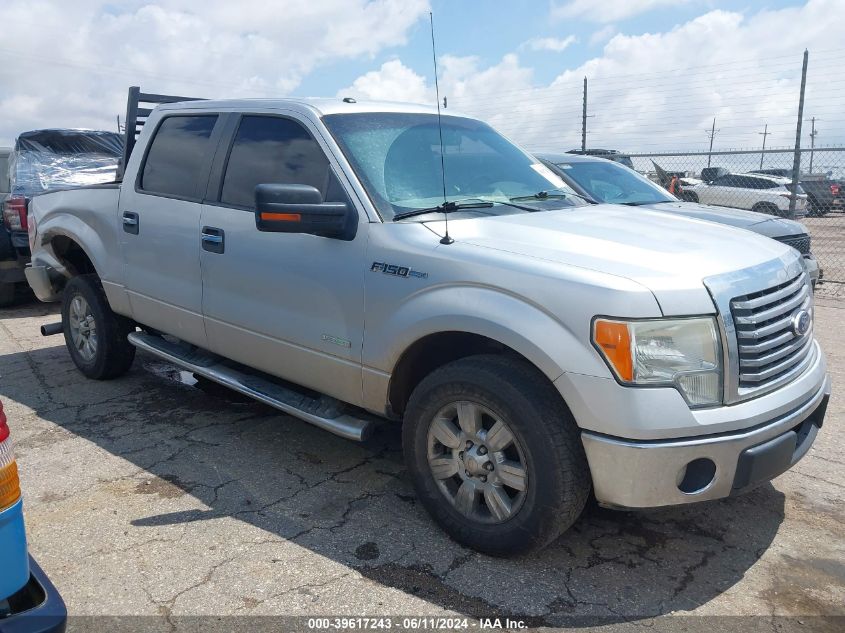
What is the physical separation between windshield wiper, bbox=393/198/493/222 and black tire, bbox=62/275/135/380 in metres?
2.91

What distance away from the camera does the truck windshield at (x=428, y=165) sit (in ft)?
11.5

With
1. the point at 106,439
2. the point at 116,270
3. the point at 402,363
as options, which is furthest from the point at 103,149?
the point at 402,363

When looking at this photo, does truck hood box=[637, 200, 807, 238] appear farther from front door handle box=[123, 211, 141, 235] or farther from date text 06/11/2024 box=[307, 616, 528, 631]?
date text 06/11/2024 box=[307, 616, 528, 631]

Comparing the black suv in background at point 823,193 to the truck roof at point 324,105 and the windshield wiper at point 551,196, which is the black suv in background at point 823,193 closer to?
the windshield wiper at point 551,196

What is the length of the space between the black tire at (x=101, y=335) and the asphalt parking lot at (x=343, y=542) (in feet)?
2.84

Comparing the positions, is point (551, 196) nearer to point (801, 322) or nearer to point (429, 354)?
point (429, 354)

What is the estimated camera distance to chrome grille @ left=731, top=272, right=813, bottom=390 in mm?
2711

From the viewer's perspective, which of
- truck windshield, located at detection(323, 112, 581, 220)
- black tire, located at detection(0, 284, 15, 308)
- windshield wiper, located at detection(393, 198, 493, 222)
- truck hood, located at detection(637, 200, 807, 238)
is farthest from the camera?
black tire, located at detection(0, 284, 15, 308)

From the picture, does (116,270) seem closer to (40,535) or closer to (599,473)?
(40,535)

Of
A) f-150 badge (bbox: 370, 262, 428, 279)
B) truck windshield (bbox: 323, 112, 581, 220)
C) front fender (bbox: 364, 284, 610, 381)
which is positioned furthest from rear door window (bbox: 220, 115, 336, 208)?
front fender (bbox: 364, 284, 610, 381)

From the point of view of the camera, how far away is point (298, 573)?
116 inches

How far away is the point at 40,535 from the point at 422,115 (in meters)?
2.84

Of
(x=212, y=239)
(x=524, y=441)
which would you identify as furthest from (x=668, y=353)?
(x=212, y=239)

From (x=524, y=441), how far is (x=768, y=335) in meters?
1.04
